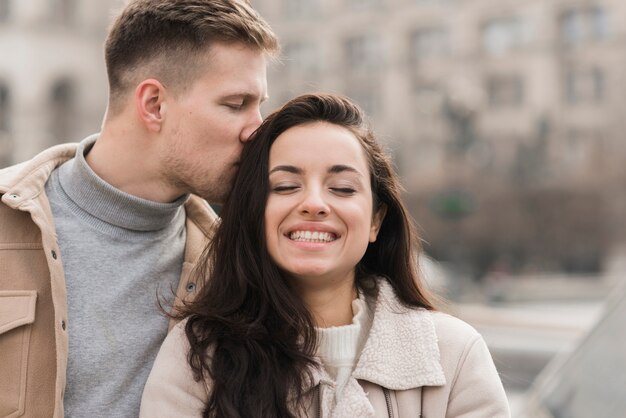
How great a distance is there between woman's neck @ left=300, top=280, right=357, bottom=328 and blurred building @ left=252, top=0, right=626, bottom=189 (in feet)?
118

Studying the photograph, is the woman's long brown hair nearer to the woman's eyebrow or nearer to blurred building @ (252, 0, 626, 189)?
the woman's eyebrow

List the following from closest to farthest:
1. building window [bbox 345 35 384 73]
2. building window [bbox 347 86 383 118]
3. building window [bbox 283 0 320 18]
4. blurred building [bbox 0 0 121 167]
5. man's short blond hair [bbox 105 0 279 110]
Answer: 1. man's short blond hair [bbox 105 0 279 110]
2. building window [bbox 347 86 383 118]
3. blurred building [bbox 0 0 121 167]
4. building window [bbox 345 35 384 73]
5. building window [bbox 283 0 320 18]

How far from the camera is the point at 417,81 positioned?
4972 cm

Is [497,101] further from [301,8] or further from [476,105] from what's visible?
[301,8]

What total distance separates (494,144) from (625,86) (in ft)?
22.6

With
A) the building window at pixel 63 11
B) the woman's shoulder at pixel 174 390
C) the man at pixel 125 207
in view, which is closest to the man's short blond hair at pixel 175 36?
the man at pixel 125 207

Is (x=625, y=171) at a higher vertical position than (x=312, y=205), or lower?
lower

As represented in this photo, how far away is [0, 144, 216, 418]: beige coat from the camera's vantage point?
2.99 meters

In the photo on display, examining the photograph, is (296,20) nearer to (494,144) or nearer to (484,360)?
(494,144)

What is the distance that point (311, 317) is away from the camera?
2963 mm

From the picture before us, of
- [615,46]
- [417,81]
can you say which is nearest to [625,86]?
[615,46]

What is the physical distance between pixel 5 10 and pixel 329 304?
56341 millimetres

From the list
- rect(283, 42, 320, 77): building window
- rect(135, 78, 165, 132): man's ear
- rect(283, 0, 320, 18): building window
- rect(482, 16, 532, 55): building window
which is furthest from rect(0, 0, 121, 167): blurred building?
rect(135, 78, 165, 132): man's ear

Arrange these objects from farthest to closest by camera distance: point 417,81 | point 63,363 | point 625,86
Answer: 1. point 417,81
2. point 625,86
3. point 63,363
